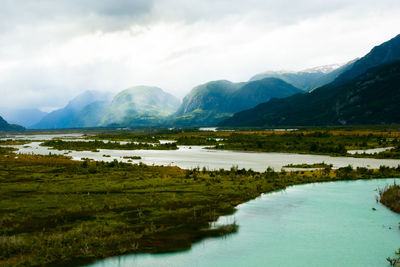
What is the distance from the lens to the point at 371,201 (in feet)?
124

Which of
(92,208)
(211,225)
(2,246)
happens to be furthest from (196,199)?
(2,246)

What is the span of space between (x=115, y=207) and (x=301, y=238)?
1820 centimetres

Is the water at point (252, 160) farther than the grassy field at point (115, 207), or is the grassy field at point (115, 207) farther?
the water at point (252, 160)

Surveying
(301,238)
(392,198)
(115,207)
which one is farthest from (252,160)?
(301,238)

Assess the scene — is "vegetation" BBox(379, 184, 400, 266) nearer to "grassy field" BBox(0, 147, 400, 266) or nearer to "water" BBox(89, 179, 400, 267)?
"water" BBox(89, 179, 400, 267)

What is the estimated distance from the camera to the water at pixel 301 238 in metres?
→ 22.8

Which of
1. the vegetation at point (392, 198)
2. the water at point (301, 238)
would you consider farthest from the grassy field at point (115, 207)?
the vegetation at point (392, 198)

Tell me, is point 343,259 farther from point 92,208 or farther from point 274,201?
point 92,208

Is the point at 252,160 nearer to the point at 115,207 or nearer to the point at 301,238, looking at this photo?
the point at 115,207

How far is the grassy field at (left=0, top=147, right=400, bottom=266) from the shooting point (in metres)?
23.4

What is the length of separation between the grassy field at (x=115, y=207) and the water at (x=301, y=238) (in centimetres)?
148

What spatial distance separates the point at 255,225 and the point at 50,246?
17.1 m

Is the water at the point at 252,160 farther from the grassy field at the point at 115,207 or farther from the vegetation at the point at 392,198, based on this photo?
the vegetation at the point at 392,198

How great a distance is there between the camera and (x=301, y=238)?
27047 mm
